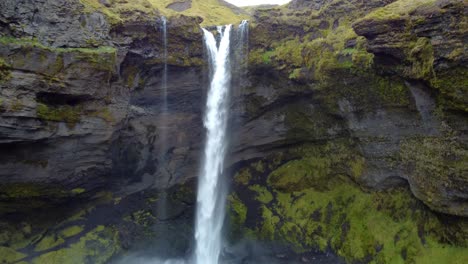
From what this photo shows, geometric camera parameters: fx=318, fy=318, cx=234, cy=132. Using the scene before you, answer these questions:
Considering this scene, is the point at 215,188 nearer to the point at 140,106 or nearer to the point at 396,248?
the point at 140,106

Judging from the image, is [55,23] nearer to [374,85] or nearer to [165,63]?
[165,63]

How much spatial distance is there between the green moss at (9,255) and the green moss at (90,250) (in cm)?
78

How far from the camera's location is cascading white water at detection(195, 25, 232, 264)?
20750 millimetres

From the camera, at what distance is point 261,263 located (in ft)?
61.0

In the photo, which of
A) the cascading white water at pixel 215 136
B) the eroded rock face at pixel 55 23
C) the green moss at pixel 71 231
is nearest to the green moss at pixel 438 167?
the cascading white water at pixel 215 136

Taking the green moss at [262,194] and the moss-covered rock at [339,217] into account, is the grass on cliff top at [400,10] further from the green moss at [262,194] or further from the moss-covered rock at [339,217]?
the green moss at [262,194]

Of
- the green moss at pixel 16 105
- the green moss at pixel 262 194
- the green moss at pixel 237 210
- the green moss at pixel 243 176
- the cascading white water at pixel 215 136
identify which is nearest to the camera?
the green moss at pixel 16 105

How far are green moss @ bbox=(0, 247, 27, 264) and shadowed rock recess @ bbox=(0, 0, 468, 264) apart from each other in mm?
91

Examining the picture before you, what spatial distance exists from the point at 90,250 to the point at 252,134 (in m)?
12.2

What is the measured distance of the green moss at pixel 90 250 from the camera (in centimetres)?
1750

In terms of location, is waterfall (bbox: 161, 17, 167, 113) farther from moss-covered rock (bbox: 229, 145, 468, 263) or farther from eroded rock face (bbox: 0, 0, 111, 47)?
moss-covered rock (bbox: 229, 145, 468, 263)

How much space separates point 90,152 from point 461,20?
18.2m

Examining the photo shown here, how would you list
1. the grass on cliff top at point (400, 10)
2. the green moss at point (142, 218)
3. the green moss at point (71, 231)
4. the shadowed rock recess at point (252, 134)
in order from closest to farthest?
the grass on cliff top at point (400, 10) < the shadowed rock recess at point (252, 134) < the green moss at point (71, 231) < the green moss at point (142, 218)

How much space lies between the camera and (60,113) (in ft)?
52.5
